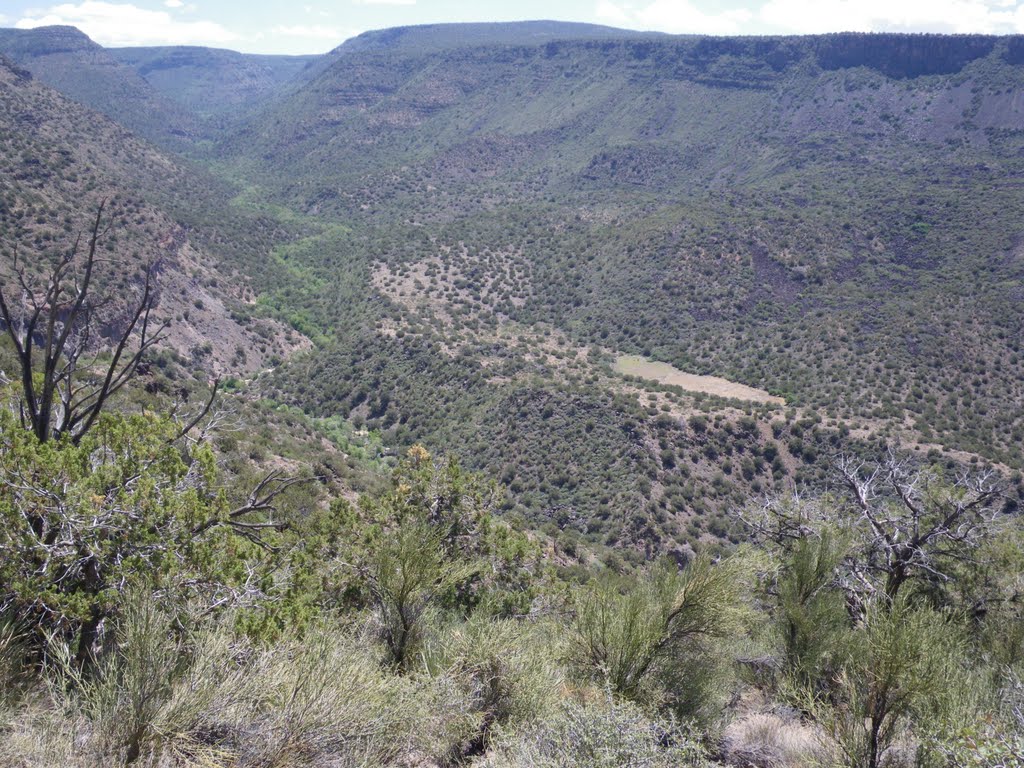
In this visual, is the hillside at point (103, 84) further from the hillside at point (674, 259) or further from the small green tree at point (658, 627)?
the small green tree at point (658, 627)

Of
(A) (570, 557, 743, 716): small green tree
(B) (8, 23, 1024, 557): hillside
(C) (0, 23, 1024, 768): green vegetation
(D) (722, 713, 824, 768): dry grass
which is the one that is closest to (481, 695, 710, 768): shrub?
(C) (0, 23, 1024, 768): green vegetation

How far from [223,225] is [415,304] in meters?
25.1

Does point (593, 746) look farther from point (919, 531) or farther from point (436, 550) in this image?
point (919, 531)

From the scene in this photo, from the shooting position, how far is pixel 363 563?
1007 centimetres

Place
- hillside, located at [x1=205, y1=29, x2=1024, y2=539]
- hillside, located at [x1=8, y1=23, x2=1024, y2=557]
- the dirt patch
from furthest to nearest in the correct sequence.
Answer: the dirt patch
hillside, located at [x1=205, y1=29, x2=1024, y2=539]
hillside, located at [x1=8, y1=23, x2=1024, y2=557]

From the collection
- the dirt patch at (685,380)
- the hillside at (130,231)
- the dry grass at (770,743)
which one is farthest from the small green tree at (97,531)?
the dirt patch at (685,380)

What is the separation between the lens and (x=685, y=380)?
45.2 m

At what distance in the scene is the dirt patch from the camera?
137ft

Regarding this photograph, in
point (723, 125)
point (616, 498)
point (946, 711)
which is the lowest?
point (616, 498)

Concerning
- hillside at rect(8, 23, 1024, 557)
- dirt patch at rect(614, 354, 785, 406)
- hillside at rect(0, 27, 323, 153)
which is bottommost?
dirt patch at rect(614, 354, 785, 406)

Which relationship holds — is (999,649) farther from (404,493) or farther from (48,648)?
(48,648)

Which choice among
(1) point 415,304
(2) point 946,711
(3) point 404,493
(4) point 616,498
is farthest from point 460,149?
(2) point 946,711

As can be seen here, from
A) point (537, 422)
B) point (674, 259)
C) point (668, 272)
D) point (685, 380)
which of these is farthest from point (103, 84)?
point (537, 422)

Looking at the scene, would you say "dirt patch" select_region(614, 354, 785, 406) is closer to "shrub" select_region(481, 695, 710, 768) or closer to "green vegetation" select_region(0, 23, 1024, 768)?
"green vegetation" select_region(0, 23, 1024, 768)
